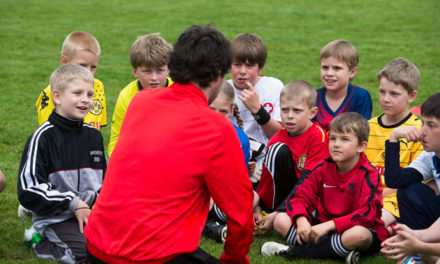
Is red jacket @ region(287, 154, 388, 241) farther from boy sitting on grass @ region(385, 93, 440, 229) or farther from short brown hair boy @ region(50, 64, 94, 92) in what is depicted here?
short brown hair boy @ region(50, 64, 94, 92)

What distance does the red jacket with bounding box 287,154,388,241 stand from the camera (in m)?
4.02

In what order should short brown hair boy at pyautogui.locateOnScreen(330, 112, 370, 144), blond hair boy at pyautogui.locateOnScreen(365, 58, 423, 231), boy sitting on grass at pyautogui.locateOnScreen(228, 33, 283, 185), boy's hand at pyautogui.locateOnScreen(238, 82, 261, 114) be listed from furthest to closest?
boy sitting on grass at pyautogui.locateOnScreen(228, 33, 283, 185) → boy's hand at pyautogui.locateOnScreen(238, 82, 261, 114) → blond hair boy at pyautogui.locateOnScreen(365, 58, 423, 231) → short brown hair boy at pyautogui.locateOnScreen(330, 112, 370, 144)

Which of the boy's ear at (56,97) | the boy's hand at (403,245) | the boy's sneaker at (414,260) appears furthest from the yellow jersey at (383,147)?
the boy's ear at (56,97)

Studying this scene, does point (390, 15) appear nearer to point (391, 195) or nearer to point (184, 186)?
point (391, 195)

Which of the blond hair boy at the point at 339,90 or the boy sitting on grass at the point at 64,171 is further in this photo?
the blond hair boy at the point at 339,90

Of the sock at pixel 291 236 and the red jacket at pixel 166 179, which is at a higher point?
the red jacket at pixel 166 179

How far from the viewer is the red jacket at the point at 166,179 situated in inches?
109

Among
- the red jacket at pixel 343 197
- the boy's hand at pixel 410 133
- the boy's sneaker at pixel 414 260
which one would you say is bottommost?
the boy's sneaker at pixel 414 260

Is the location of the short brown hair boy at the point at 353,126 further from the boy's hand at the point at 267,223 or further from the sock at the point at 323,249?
the boy's hand at the point at 267,223

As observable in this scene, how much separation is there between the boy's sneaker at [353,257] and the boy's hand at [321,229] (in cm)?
23

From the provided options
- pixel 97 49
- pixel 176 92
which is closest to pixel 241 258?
pixel 176 92

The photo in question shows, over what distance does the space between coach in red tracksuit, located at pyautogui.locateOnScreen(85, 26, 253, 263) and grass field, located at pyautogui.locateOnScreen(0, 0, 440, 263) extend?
142 centimetres

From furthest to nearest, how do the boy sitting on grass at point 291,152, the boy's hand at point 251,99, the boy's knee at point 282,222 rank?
the boy's hand at point 251,99
the boy sitting on grass at point 291,152
the boy's knee at point 282,222

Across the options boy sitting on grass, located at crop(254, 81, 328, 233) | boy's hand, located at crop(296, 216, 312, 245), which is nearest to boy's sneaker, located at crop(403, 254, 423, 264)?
boy's hand, located at crop(296, 216, 312, 245)
